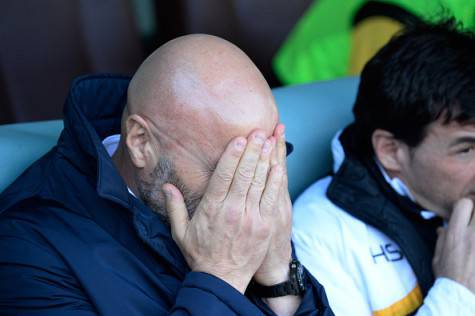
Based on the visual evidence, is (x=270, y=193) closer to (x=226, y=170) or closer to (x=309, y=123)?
(x=226, y=170)

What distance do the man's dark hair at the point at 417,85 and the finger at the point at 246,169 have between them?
517mm

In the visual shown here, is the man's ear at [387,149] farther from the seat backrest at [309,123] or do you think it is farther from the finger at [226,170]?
the finger at [226,170]

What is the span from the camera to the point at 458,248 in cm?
146

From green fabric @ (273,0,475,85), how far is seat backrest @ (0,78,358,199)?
1.81 feet

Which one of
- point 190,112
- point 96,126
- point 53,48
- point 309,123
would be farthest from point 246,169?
point 53,48

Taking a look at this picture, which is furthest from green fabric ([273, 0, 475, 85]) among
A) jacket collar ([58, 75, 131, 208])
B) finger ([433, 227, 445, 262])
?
jacket collar ([58, 75, 131, 208])

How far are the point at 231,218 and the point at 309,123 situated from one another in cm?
63

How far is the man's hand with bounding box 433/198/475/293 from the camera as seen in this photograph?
4.66ft

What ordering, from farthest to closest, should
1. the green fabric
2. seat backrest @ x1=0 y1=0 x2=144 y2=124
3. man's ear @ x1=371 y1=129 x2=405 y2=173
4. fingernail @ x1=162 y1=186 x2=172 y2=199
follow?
the green fabric → seat backrest @ x1=0 y1=0 x2=144 y2=124 → man's ear @ x1=371 y1=129 x2=405 y2=173 → fingernail @ x1=162 y1=186 x2=172 y2=199

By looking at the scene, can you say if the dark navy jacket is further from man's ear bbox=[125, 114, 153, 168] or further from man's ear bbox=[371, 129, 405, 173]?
man's ear bbox=[371, 129, 405, 173]

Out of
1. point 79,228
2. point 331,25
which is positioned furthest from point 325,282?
point 331,25

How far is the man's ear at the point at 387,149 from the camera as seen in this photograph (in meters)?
1.59

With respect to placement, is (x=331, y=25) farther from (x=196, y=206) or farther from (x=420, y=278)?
(x=196, y=206)

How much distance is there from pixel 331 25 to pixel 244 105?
1.40m
